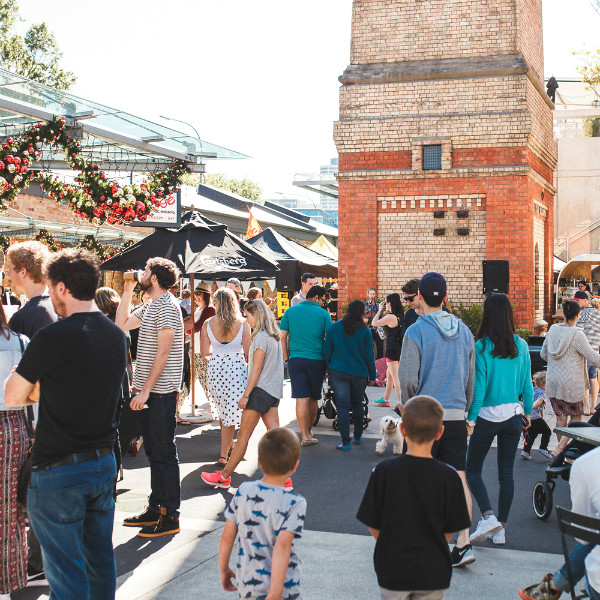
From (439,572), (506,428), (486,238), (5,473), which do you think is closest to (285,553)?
(439,572)

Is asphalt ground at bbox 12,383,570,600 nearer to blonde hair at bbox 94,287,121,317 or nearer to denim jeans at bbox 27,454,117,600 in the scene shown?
denim jeans at bbox 27,454,117,600

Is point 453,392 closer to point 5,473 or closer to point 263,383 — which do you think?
point 263,383

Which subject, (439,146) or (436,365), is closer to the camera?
(436,365)

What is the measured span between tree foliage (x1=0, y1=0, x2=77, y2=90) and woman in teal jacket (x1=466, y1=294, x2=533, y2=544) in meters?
40.0

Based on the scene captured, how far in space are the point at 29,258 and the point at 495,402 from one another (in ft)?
11.6

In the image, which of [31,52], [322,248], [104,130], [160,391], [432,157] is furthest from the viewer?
[31,52]

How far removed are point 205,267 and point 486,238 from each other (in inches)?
303

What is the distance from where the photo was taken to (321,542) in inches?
226

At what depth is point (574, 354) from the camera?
28.7 ft

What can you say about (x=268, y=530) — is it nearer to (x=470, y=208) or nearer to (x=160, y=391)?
(x=160, y=391)

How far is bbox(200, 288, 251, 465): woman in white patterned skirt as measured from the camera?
811 cm

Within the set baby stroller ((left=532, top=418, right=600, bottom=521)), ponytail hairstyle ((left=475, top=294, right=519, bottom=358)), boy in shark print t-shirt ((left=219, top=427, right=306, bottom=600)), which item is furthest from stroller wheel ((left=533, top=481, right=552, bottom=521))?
boy in shark print t-shirt ((left=219, top=427, right=306, bottom=600))

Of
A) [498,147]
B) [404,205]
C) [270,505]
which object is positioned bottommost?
[270,505]

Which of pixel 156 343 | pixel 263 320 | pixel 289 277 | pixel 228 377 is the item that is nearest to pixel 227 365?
pixel 228 377
